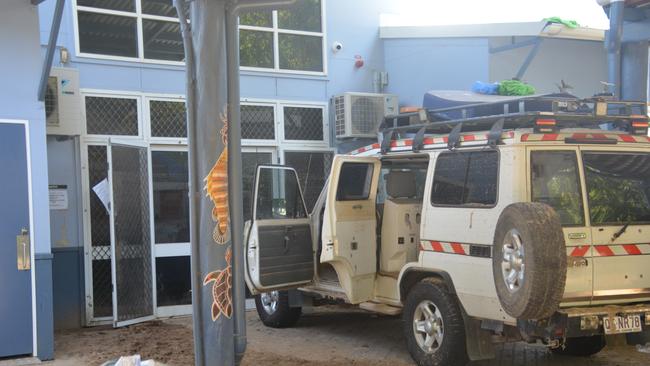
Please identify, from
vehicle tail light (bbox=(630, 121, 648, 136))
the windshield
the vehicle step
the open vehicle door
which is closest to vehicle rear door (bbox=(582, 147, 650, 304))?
the windshield

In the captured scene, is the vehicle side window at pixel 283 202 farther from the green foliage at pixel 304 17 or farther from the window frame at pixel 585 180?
the window frame at pixel 585 180

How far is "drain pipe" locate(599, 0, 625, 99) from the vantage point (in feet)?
27.0

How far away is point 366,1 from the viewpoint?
34.2 ft

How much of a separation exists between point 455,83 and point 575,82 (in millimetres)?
2683

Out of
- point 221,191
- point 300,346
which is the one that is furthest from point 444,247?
point 300,346

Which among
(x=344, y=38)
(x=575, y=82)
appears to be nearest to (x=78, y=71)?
(x=344, y=38)

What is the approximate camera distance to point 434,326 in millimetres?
5938

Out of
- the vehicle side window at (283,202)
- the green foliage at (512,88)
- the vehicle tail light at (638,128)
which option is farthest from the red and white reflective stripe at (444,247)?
the green foliage at (512,88)

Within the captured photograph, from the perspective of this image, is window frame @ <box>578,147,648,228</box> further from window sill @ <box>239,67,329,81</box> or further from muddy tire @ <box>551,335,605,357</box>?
window sill @ <box>239,67,329,81</box>

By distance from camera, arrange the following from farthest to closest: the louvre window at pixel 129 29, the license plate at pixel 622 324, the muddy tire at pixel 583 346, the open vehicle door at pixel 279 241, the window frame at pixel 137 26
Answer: the louvre window at pixel 129 29
the window frame at pixel 137 26
the open vehicle door at pixel 279 241
the muddy tire at pixel 583 346
the license plate at pixel 622 324

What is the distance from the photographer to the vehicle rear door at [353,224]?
6.69 m

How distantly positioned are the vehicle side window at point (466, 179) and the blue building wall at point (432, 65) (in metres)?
4.22

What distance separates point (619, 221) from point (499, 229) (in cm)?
119

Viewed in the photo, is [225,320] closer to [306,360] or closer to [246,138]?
[306,360]
